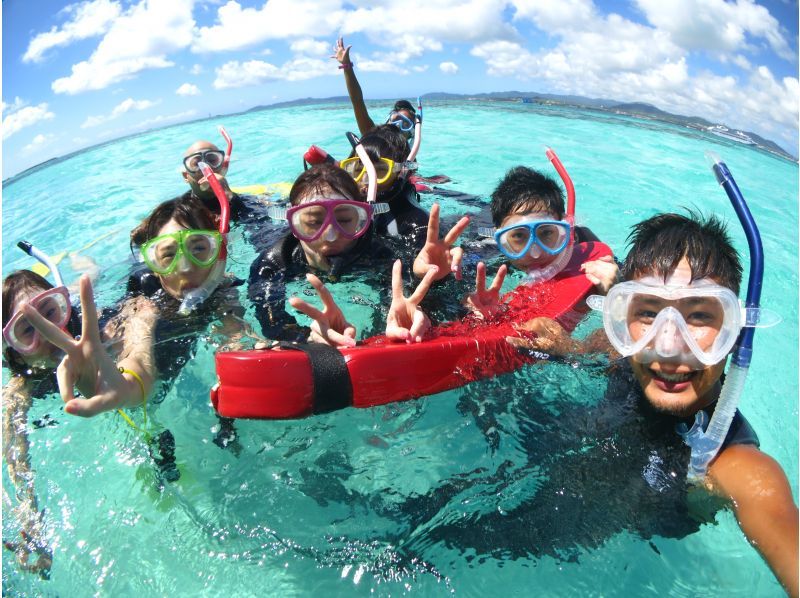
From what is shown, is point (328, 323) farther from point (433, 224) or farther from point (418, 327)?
point (433, 224)

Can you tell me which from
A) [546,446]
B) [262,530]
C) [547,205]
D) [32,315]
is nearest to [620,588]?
[546,446]

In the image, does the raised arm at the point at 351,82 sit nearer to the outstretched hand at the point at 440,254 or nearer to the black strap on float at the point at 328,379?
the outstretched hand at the point at 440,254

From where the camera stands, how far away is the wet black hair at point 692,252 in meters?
1.76

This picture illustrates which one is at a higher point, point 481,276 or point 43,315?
point 481,276

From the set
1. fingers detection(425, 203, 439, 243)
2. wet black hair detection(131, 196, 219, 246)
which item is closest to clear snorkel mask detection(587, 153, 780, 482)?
fingers detection(425, 203, 439, 243)

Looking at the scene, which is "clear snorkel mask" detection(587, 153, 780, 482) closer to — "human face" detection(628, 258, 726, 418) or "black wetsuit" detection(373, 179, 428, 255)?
"human face" detection(628, 258, 726, 418)

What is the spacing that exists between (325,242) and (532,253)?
47.0 inches

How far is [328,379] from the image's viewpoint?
5.87ft

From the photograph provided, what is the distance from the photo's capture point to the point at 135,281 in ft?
10.3

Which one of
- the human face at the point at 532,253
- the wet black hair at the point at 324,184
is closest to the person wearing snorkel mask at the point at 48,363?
the wet black hair at the point at 324,184

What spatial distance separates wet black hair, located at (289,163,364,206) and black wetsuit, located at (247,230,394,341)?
0.32 m

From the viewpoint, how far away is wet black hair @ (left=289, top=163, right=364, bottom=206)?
2873 millimetres

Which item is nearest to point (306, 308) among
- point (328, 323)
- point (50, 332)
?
point (328, 323)

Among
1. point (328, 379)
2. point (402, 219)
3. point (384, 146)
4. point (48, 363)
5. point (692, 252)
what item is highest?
point (692, 252)
